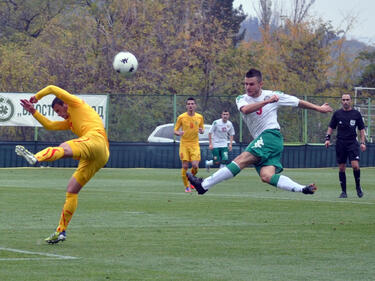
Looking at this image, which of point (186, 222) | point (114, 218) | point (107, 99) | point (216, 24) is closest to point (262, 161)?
point (186, 222)

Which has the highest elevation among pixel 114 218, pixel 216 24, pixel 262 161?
pixel 216 24

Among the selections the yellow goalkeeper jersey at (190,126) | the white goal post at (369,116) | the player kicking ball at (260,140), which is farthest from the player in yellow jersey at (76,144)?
the white goal post at (369,116)

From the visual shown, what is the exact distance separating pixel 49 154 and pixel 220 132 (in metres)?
18.7

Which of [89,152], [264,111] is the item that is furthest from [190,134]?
[89,152]

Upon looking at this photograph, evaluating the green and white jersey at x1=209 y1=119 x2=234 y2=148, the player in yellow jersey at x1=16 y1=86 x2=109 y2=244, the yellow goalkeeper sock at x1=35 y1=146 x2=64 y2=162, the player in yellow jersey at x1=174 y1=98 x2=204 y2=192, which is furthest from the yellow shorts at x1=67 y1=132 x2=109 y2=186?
the green and white jersey at x1=209 y1=119 x2=234 y2=148

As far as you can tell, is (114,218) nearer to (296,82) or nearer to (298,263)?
(298,263)

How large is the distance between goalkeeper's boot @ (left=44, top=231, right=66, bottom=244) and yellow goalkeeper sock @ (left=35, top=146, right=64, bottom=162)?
1.02m

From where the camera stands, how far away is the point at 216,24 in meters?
55.6

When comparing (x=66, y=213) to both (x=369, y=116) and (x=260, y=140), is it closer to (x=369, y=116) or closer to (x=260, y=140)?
(x=260, y=140)

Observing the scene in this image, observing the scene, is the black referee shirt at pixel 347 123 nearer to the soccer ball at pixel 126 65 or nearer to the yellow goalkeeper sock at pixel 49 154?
the yellow goalkeeper sock at pixel 49 154

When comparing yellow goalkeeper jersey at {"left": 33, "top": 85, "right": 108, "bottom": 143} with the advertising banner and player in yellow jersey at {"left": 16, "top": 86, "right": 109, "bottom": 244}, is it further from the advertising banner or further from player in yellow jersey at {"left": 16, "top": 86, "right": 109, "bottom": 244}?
the advertising banner

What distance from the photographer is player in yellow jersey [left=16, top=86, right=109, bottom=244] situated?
11.0m

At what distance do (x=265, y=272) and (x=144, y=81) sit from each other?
4062cm

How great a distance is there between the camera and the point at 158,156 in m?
35.3
